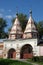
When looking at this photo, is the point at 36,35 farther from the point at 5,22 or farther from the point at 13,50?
the point at 5,22

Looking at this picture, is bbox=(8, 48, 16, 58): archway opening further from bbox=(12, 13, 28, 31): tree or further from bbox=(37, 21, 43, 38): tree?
bbox=(37, 21, 43, 38): tree

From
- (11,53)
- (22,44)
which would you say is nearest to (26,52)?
(22,44)

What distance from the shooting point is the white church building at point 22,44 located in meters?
44.7

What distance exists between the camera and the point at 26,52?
4738cm

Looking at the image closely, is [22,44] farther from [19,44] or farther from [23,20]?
[23,20]

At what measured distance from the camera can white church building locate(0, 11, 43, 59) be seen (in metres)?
44.7

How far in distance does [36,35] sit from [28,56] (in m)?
4.66

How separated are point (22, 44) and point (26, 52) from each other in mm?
2372

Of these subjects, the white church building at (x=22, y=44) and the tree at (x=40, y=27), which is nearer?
the white church building at (x=22, y=44)

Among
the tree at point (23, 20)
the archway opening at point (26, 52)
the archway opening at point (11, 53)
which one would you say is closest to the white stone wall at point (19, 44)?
the archway opening at point (11, 53)

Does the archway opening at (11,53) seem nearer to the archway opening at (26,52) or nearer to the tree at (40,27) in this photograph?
the archway opening at (26,52)

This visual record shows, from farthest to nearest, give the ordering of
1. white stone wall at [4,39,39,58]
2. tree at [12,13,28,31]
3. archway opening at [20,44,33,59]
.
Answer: tree at [12,13,28,31]
archway opening at [20,44,33,59]
white stone wall at [4,39,39,58]

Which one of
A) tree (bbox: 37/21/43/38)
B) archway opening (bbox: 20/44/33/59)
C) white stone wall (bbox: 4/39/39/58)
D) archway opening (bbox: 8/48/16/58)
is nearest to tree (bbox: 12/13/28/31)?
tree (bbox: 37/21/43/38)

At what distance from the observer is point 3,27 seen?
→ 70812 mm
